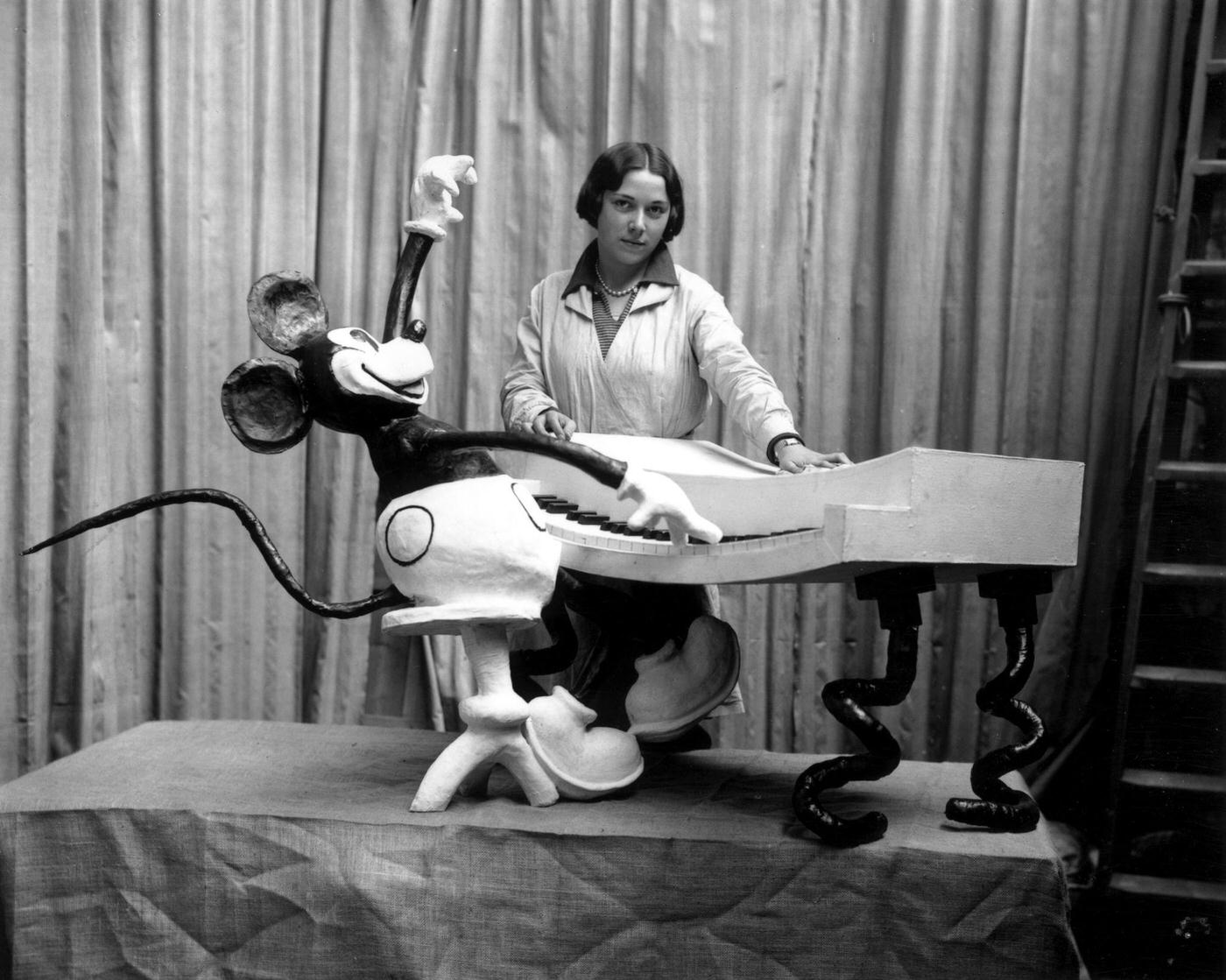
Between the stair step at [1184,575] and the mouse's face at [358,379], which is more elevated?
the mouse's face at [358,379]

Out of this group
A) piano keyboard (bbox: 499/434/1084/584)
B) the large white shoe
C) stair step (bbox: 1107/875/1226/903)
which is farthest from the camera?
stair step (bbox: 1107/875/1226/903)

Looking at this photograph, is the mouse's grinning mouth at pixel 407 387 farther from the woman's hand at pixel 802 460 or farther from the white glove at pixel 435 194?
the woman's hand at pixel 802 460

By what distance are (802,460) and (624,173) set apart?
23.9 inches

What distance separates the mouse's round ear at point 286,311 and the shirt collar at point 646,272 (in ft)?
1.84

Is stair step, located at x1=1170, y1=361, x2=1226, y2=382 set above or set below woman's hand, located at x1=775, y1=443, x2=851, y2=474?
above

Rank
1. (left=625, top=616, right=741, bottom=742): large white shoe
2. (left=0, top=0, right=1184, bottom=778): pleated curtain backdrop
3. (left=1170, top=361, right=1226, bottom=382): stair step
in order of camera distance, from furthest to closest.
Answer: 1. (left=0, top=0, right=1184, bottom=778): pleated curtain backdrop
2. (left=1170, top=361, right=1226, bottom=382): stair step
3. (left=625, top=616, right=741, bottom=742): large white shoe

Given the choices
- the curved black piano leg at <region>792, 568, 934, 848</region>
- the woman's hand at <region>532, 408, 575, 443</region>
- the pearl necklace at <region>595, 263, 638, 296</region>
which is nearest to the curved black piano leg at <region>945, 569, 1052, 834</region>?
the curved black piano leg at <region>792, 568, 934, 848</region>

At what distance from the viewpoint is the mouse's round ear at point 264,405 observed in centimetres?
179

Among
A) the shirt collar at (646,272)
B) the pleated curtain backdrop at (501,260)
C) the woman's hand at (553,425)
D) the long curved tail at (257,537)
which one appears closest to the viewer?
the long curved tail at (257,537)

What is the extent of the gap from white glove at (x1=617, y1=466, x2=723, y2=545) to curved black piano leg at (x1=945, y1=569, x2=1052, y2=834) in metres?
0.43

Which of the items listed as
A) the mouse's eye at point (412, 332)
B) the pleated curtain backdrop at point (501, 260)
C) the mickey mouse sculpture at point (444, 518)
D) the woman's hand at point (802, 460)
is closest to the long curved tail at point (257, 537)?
the mickey mouse sculpture at point (444, 518)

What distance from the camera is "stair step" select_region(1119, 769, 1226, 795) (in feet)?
8.13

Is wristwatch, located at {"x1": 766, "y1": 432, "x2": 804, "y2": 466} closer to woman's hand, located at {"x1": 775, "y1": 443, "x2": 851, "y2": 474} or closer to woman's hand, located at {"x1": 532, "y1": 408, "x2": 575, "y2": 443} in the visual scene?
woman's hand, located at {"x1": 775, "y1": 443, "x2": 851, "y2": 474}

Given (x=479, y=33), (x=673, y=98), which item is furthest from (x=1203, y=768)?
(x=479, y=33)
